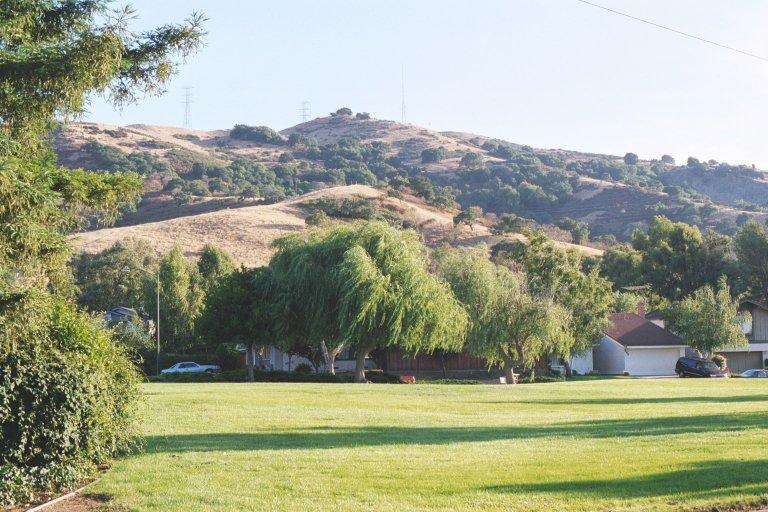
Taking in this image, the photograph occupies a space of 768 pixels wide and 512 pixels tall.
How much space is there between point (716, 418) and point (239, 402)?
46.0ft

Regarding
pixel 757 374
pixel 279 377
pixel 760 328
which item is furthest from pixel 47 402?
pixel 760 328

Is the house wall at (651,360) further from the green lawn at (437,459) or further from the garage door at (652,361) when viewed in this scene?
the green lawn at (437,459)

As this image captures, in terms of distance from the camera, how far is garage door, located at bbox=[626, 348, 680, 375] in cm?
6656

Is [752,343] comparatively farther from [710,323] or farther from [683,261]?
[683,261]

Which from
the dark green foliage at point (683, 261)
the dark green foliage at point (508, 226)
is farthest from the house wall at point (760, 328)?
the dark green foliage at point (508, 226)

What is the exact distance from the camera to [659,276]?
8588 centimetres

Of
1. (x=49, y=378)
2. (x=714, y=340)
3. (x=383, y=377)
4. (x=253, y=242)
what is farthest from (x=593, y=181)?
(x=49, y=378)

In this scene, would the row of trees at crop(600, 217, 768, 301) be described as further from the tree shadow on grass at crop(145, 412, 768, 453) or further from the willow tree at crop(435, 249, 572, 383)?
the tree shadow on grass at crop(145, 412, 768, 453)

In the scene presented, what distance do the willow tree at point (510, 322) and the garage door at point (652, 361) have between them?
17200 mm

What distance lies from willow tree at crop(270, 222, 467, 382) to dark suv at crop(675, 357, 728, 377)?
58.7 feet

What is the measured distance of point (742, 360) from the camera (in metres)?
73.4

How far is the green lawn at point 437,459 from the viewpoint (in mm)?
12141

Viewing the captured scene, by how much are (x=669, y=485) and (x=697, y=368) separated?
47.7 metres

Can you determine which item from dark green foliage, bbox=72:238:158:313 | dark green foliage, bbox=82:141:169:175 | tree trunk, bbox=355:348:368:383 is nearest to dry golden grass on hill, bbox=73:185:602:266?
dark green foliage, bbox=72:238:158:313
